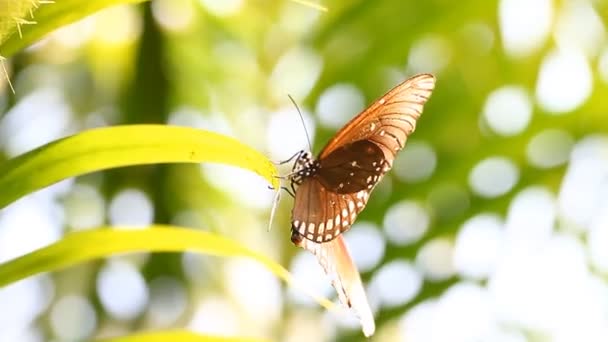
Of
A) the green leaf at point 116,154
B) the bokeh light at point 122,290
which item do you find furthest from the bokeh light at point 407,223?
the green leaf at point 116,154

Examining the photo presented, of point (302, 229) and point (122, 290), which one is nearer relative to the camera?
point (302, 229)

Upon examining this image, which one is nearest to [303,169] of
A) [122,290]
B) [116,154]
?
[116,154]

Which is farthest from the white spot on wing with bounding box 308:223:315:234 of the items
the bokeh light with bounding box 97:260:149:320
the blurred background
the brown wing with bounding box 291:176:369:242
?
the bokeh light with bounding box 97:260:149:320

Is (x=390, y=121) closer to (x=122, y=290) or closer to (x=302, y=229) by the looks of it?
(x=302, y=229)

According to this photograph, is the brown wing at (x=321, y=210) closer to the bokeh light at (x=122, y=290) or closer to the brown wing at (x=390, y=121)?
the brown wing at (x=390, y=121)

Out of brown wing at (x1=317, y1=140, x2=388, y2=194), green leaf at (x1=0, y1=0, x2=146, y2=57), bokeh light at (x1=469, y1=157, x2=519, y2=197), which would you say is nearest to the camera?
green leaf at (x1=0, y1=0, x2=146, y2=57)

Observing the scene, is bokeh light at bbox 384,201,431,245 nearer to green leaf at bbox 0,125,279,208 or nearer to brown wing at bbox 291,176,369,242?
brown wing at bbox 291,176,369,242
